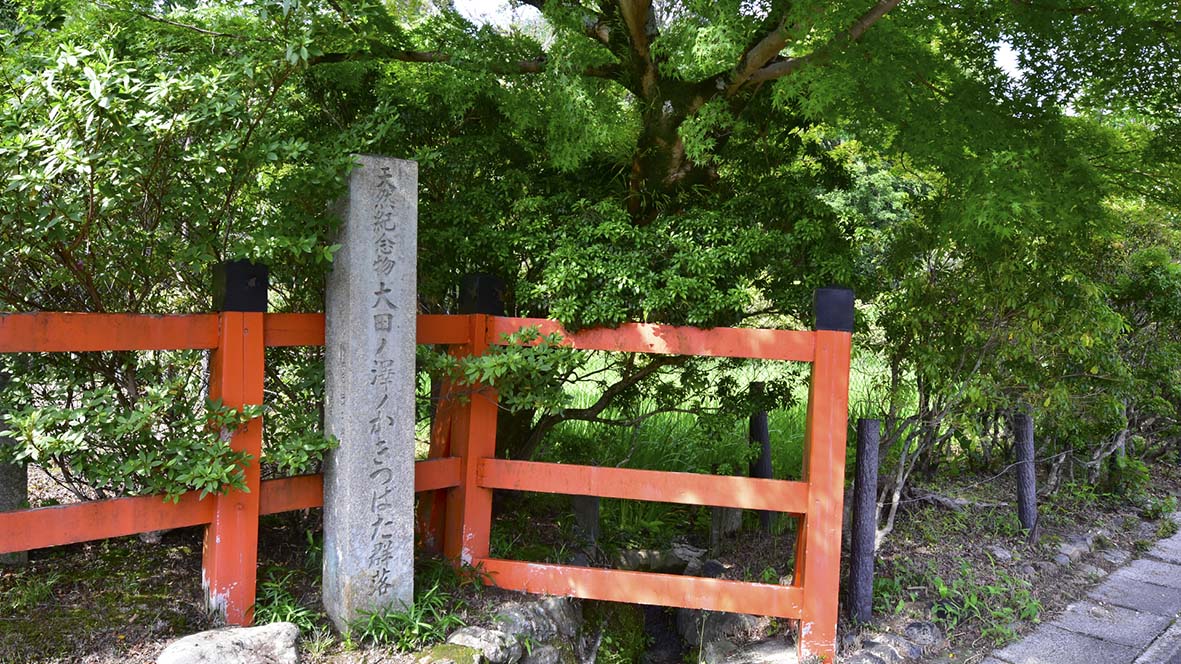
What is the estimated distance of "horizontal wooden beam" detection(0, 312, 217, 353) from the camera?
2.99 m

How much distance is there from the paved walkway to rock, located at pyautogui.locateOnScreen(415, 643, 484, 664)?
101 inches

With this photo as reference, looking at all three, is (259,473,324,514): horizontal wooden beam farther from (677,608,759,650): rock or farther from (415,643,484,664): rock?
(677,608,759,650): rock

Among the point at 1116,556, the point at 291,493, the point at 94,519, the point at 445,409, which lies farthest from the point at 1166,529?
the point at 94,519

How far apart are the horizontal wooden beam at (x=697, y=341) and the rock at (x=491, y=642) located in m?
1.34

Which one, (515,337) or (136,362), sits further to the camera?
(515,337)

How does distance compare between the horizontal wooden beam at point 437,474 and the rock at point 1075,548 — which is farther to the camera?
the rock at point 1075,548

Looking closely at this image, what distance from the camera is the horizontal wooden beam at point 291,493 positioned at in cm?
362

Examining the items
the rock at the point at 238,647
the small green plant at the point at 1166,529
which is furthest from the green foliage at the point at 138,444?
the small green plant at the point at 1166,529

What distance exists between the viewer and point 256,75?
3.39m

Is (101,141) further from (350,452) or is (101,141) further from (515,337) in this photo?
(515,337)

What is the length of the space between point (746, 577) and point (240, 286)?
3193mm

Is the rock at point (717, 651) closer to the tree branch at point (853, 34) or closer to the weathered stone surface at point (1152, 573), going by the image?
the weathered stone surface at point (1152, 573)

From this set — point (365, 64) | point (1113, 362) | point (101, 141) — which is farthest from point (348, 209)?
point (1113, 362)

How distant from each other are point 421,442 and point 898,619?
3.41 meters
